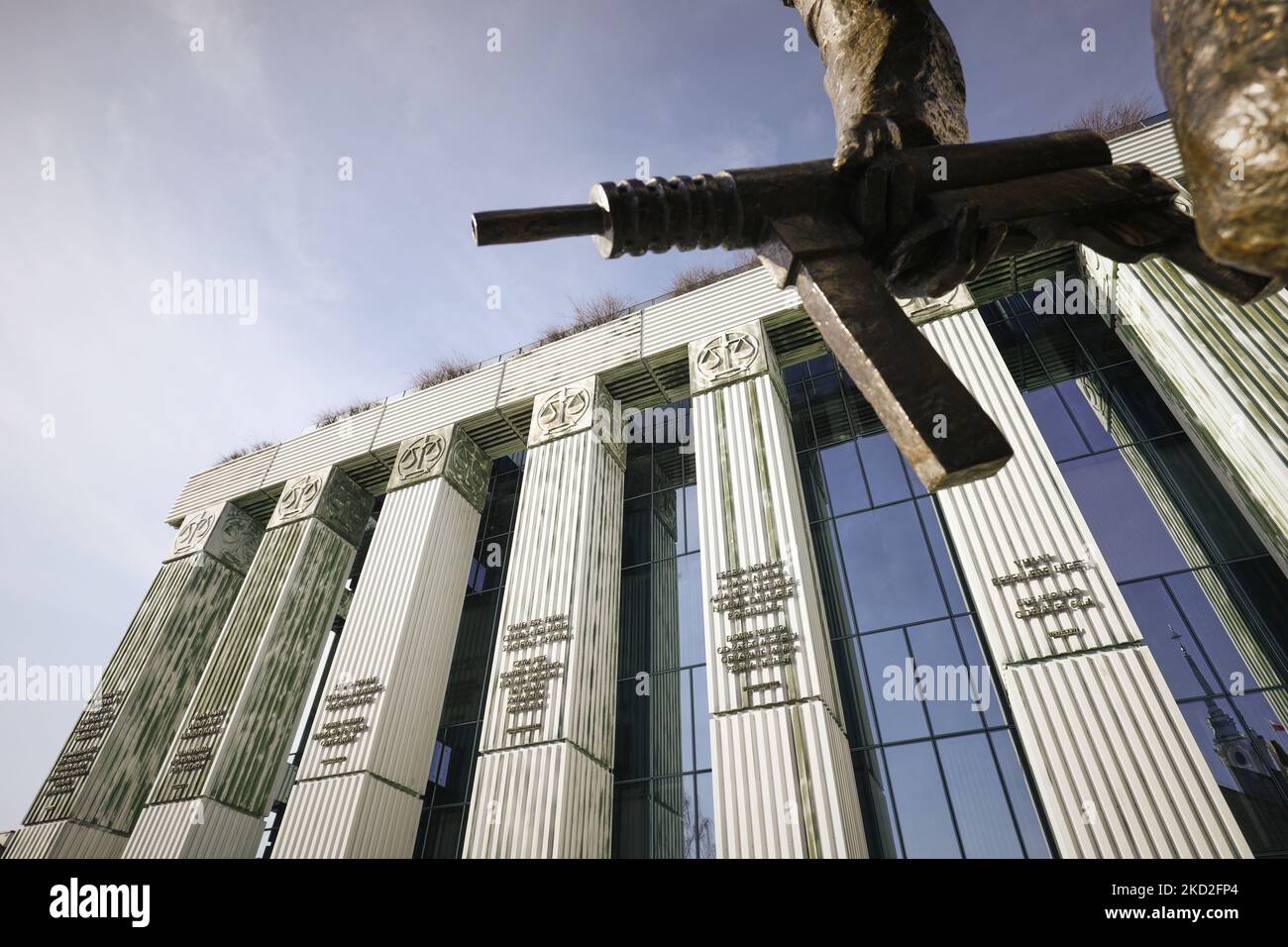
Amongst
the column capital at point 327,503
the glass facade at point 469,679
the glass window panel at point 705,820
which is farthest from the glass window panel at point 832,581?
the column capital at point 327,503

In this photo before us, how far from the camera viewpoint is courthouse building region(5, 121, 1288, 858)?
7.42m

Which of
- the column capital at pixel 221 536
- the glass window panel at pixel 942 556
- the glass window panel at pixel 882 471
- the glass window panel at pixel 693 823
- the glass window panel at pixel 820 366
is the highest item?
the glass window panel at pixel 820 366

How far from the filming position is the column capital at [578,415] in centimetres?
1296

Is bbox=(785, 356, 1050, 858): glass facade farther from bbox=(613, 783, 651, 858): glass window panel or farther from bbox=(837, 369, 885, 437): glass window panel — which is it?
bbox=(613, 783, 651, 858): glass window panel

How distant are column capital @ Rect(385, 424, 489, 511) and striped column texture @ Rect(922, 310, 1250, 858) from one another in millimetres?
9349

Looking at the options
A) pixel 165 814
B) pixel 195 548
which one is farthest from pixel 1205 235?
pixel 195 548

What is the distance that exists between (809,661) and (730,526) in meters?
2.41

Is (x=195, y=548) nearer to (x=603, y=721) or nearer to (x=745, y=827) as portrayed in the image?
(x=603, y=721)

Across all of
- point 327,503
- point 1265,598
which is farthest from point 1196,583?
point 327,503

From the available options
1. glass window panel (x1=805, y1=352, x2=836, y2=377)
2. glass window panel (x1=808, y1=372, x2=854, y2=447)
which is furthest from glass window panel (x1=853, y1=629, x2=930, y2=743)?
glass window panel (x1=805, y1=352, x2=836, y2=377)

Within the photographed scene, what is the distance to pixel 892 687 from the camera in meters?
9.82

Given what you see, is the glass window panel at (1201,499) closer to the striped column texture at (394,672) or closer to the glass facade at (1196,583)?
the glass facade at (1196,583)

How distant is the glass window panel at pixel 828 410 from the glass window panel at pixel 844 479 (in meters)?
0.28

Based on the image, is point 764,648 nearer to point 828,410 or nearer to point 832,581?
point 832,581
